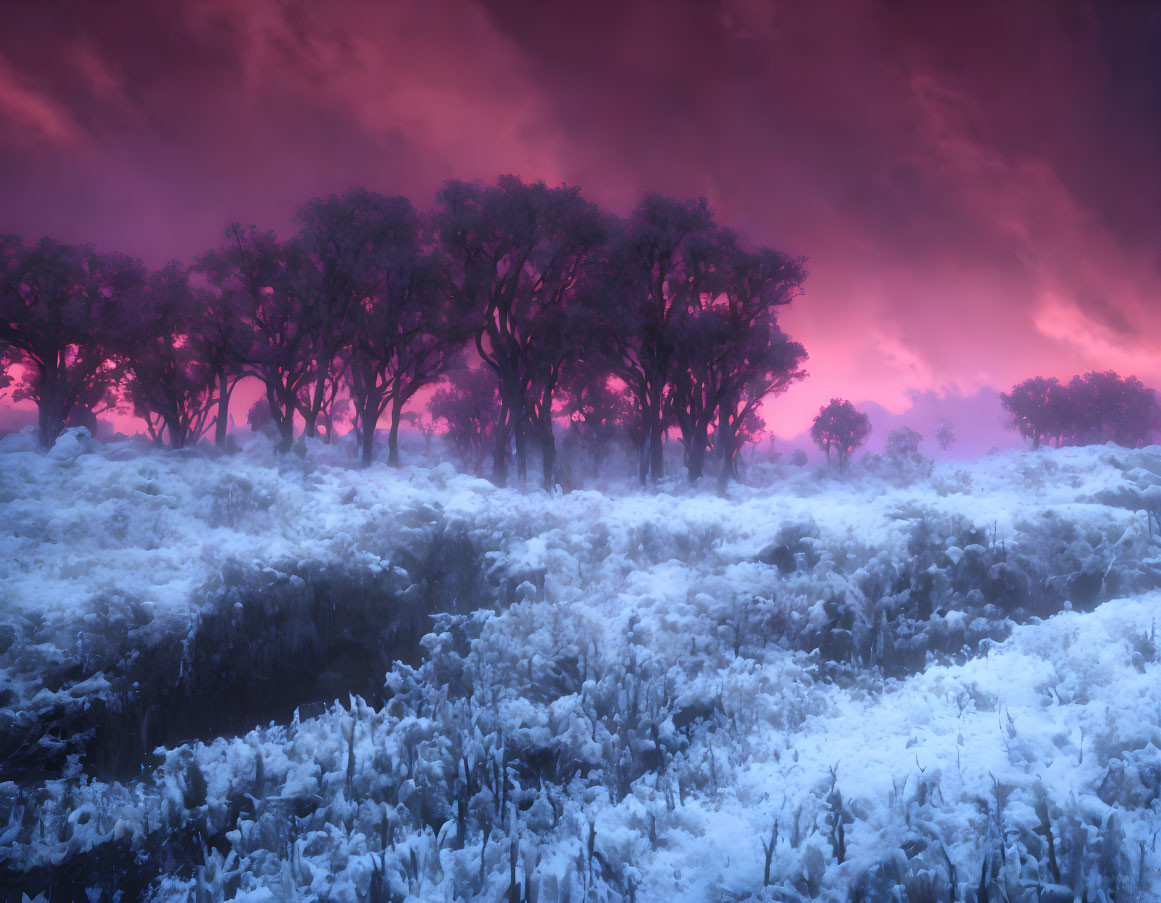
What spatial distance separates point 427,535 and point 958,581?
35.0ft

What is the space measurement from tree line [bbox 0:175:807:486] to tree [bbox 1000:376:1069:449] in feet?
164

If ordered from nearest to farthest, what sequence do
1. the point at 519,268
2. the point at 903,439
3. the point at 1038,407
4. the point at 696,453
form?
the point at 519,268 → the point at 696,453 → the point at 1038,407 → the point at 903,439

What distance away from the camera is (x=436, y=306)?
2889 cm

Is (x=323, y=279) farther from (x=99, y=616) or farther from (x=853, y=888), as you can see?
(x=853, y=888)

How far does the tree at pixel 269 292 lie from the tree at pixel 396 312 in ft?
9.45

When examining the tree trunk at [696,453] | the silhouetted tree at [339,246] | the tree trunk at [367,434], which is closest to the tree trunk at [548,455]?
the tree trunk at [696,453]

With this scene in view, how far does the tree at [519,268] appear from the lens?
26.5m

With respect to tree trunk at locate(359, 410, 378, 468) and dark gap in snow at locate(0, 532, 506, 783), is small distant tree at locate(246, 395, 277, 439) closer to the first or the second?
tree trunk at locate(359, 410, 378, 468)

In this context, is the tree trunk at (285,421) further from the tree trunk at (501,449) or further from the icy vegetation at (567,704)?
the icy vegetation at (567,704)

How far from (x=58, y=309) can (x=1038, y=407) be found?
8517 cm

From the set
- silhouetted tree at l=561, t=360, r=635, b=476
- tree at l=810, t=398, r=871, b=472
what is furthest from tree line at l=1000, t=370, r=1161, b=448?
silhouetted tree at l=561, t=360, r=635, b=476

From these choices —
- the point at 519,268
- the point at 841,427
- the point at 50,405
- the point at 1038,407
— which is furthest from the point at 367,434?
the point at 1038,407

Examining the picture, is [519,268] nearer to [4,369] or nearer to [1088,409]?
[4,369]

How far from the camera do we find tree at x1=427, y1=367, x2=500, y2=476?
4647 centimetres
